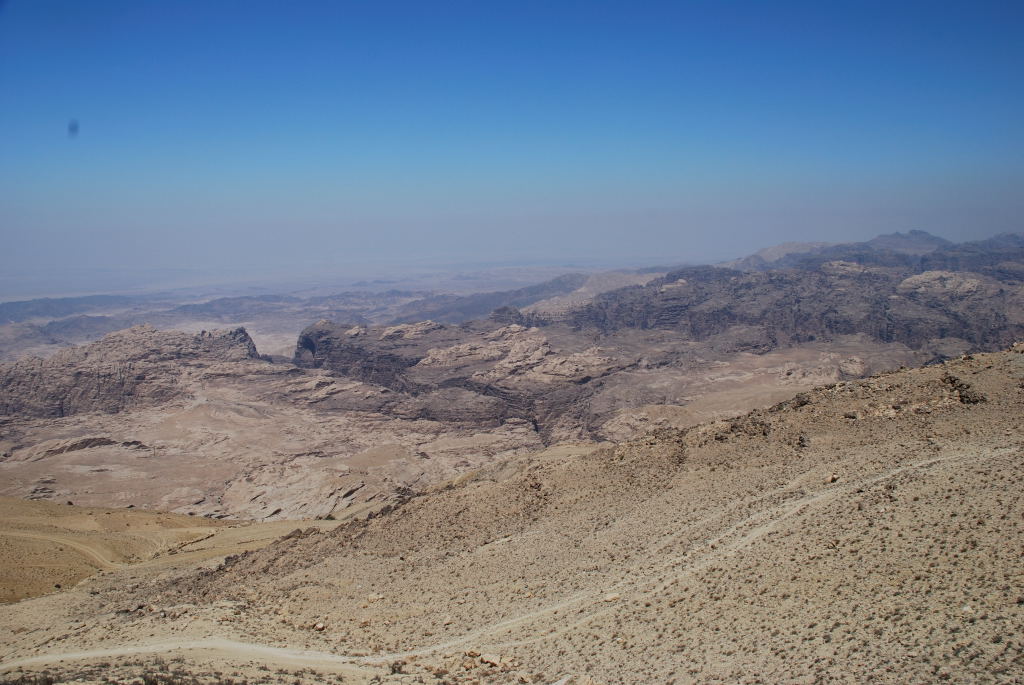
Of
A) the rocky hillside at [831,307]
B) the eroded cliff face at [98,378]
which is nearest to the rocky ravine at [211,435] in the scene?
the eroded cliff face at [98,378]

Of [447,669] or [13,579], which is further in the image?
[13,579]

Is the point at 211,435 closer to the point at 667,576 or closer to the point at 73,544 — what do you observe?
the point at 73,544

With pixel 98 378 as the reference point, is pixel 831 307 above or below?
below

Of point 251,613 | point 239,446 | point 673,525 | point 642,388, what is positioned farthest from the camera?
point 642,388

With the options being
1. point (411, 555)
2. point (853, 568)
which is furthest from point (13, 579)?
point (853, 568)

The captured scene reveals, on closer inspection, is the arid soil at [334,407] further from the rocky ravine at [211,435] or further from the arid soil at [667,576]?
the arid soil at [667,576]

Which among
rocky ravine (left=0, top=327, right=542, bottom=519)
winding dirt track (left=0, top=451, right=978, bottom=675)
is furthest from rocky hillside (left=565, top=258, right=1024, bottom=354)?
winding dirt track (left=0, top=451, right=978, bottom=675)

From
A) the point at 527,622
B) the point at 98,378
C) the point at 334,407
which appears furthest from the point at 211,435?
the point at 527,622

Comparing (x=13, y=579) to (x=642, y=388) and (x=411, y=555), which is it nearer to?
(x=411, y=555)
